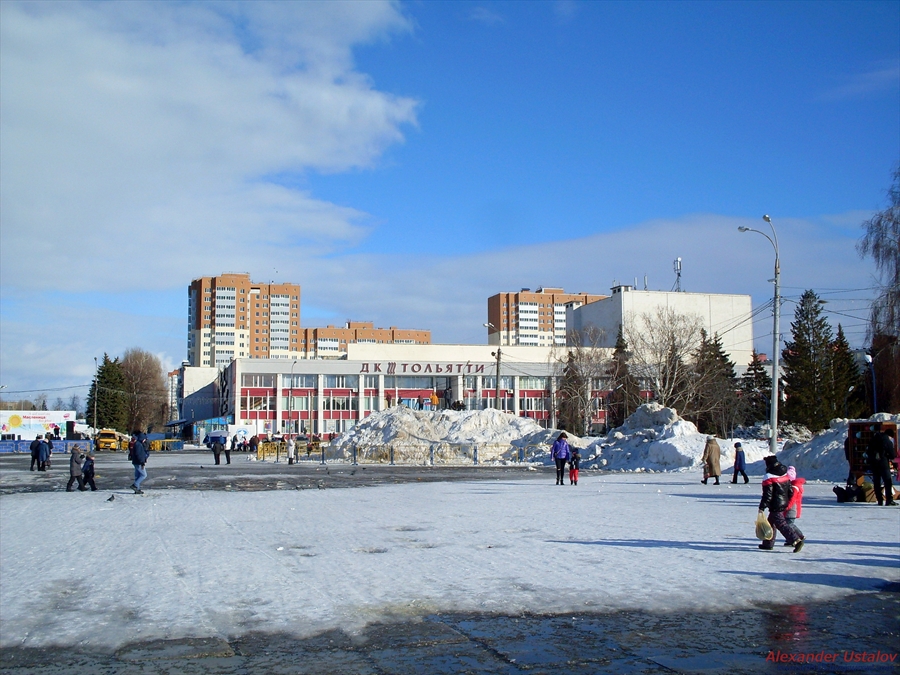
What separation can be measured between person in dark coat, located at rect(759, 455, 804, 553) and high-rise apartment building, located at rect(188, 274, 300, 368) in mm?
171525

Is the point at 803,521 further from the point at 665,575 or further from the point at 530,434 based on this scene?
the point at 530,434

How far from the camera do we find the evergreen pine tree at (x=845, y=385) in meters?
59.9

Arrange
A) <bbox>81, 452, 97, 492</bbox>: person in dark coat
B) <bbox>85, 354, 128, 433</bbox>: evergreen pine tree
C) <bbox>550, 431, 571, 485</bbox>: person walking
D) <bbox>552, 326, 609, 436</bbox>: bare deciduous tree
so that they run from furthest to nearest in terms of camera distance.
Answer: <bbox>85, 354, 128, 433</bbox>: evergreen pine tree, <bbox>552, 326, 609, 436</bbox>: bare deciduous tree, <bbox>550, 431, 571, 485</bbox>: person walking, <bbox>81, 452, 97, 492</bbox>: person in dark coat

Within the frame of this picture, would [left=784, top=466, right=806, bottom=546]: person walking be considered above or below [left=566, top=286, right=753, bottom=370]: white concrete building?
below

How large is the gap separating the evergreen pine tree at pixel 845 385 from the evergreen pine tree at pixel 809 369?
0.47 m

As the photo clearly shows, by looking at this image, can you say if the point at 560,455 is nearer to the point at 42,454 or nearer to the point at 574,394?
the point at 42,454

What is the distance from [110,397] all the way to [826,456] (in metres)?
96.2

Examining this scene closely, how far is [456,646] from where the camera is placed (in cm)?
669

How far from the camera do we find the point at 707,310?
329 ft

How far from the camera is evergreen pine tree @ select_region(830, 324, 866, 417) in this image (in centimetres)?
5988

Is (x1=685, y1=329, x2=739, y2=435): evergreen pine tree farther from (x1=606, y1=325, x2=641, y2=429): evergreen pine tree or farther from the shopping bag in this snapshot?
the shopping bag

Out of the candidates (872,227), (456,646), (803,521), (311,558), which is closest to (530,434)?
(872,227)

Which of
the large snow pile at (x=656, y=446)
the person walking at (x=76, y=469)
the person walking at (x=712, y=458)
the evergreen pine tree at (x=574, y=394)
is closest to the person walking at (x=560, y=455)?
the person walking at (x=712, y=458)

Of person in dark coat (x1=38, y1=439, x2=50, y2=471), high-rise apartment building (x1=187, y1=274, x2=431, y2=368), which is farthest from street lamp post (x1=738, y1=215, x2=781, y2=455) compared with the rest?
high-rise apartment building (x1=187, y1=274, x2=431, y2=368)
